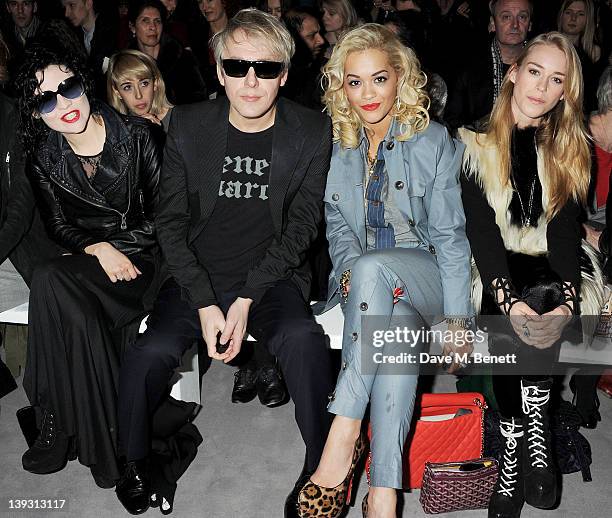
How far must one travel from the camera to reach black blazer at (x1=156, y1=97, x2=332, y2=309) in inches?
122

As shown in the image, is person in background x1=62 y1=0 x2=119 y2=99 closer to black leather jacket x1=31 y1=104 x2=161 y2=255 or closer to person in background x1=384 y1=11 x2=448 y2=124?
person in background x1=384 y1=11 x2=448 y2=124

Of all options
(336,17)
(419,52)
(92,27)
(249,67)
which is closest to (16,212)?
(249,67)

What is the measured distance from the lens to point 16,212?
11.5 feet

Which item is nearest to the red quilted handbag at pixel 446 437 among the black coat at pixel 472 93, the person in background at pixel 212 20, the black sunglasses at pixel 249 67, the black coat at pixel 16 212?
the black sunglasses at pixel 249 67

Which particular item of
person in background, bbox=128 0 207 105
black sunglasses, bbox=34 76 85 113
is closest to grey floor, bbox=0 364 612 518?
black sunglasses, bbox=34 76 85 113

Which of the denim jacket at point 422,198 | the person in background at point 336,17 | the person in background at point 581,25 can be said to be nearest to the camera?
the denim jacket at point 422,198

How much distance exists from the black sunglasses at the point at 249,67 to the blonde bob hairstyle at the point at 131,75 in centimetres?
158

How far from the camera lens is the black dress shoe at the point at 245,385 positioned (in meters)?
3.75

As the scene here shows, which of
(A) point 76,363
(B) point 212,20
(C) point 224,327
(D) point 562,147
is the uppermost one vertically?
(B) point 212,20

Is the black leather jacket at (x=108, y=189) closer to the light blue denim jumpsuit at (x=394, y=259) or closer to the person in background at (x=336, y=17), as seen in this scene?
the light blue denim jumpsuit at (x=394, y=259)

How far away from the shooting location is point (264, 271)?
3109mm

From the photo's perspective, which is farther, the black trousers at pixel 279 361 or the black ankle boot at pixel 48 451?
the black ankle boot at pixel 48 451

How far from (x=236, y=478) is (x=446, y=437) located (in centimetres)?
91

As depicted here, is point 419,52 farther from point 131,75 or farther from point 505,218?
point 505,218
